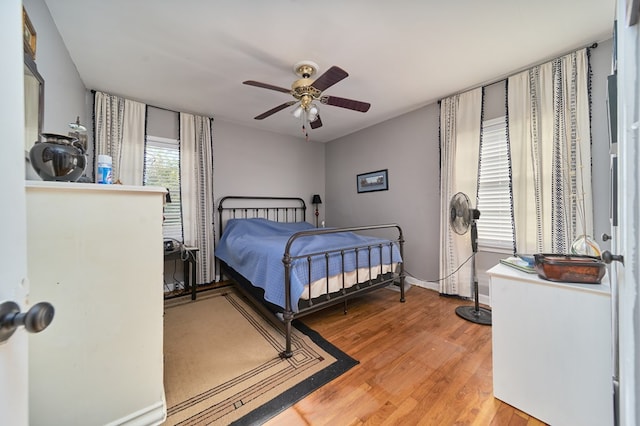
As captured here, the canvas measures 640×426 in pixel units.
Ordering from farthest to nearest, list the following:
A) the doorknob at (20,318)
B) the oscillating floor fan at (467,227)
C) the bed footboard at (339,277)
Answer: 1. the oscillating floor fan at (467,227)
2. the bed footboard at (339,277)
3. the doorknob at (20,318)

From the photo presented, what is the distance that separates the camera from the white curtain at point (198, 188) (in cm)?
332

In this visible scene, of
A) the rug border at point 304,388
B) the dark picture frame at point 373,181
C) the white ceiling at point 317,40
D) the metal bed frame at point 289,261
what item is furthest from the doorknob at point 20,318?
the dark picture frame at point 373,181

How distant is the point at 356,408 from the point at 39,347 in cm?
142

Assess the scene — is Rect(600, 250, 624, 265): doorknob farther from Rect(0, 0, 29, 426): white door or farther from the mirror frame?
the mirror frame

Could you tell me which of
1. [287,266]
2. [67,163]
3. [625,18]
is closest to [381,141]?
[287,266]

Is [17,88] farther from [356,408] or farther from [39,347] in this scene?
[356,408]

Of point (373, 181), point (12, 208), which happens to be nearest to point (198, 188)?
point (373, 181)

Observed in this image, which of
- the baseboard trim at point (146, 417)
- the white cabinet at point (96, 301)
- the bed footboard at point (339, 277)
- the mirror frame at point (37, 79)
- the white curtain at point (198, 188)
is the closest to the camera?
the white cabinet at point (96, 301)

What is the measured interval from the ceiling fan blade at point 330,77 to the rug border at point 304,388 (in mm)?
2046

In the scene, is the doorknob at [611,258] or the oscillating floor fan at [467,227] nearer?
the doorknob at [611,258]

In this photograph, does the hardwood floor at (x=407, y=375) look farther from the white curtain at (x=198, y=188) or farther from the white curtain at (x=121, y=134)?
the white curtain at (x=121, y=134)

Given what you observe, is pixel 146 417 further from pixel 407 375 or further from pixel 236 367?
pixel 407 375

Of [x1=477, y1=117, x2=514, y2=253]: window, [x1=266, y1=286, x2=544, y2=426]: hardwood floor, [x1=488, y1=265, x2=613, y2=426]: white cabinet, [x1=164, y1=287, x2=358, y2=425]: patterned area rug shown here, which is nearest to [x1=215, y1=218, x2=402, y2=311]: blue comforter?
[x1=164, y1=287, x2=358, y2=425]: patterned area rug

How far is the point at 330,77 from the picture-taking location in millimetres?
1782
